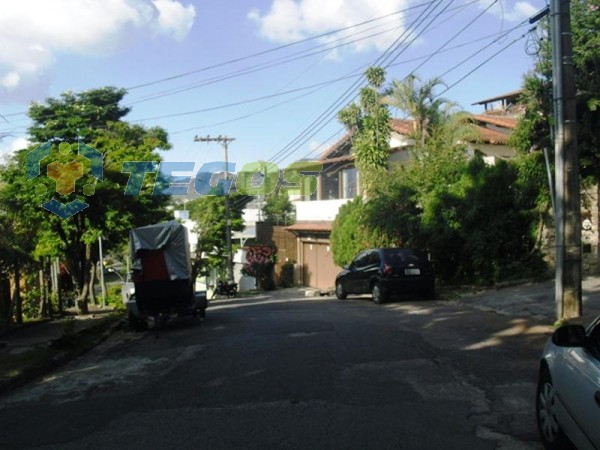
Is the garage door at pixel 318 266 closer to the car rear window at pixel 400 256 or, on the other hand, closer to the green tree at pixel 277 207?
the car rear window at pixel 400 256

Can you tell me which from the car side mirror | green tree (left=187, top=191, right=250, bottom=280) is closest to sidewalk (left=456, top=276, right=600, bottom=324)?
the car side mirror

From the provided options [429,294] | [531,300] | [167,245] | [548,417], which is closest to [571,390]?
[548,417]

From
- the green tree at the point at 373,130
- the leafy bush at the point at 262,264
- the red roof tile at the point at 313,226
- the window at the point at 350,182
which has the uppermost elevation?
the green tree at the point at 373,130

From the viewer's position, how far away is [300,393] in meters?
7.28

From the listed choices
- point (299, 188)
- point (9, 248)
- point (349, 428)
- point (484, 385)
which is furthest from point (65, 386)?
point (299, 188)

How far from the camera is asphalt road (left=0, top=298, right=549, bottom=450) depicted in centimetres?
583

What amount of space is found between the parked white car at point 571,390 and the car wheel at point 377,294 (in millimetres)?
12588

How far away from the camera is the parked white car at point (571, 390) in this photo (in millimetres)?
4090

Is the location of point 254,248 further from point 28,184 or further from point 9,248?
point 9,248

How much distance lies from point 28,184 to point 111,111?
1897 cm

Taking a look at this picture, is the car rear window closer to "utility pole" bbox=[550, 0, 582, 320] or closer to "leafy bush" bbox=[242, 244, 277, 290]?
"utility pole" bbox=[550, 0, 582, 320]

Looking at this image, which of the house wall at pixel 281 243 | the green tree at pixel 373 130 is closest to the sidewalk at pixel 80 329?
the green tree at pixel 373 130

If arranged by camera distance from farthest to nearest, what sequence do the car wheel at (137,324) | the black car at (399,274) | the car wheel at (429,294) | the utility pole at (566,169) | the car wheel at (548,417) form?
the car wheel at (429,294), the black car at (399,274), the car wheel at (137,324), the utility pole at (566,169), the car wheel at (548,417)

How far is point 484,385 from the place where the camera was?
24.4 feet
